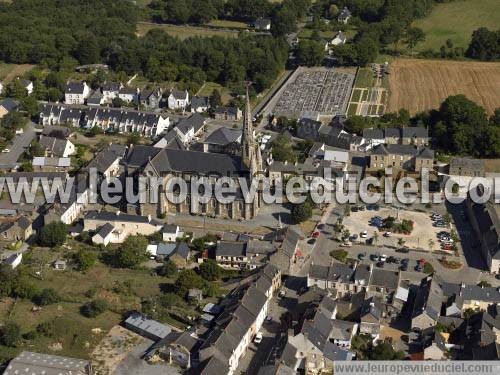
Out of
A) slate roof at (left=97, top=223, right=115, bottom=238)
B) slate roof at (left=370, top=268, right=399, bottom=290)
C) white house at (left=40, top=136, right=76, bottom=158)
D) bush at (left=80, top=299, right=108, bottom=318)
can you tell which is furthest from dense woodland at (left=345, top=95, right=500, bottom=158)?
bush at (left=80, top=299, right=108, bottom=318)

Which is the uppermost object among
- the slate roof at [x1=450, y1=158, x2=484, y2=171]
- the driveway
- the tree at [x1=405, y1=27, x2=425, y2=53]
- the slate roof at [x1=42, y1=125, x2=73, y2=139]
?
the tree at [x1=405, y1=27, x2=425, y2=53]

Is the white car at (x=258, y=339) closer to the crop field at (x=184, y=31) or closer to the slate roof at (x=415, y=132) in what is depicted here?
the slate roof at (x=415, y=132)

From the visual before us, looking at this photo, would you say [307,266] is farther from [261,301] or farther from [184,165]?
[184,165]

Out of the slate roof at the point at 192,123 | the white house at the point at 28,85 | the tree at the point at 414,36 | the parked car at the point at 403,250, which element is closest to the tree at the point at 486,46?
the tree at the point at 414,36

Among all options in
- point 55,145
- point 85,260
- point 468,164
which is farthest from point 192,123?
point 468,164

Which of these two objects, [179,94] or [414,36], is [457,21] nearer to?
[414,36]

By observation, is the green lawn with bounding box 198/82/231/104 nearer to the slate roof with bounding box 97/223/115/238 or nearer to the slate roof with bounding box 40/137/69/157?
the slate roof with bounding box 40/137/69/157

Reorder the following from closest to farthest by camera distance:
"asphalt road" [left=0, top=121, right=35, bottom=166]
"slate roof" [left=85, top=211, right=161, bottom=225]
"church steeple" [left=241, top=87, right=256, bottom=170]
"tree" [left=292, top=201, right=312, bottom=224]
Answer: "slate roof" [left=85, top=211, right=161, bottom=225]
"church steeple" [left=241, top=87, right=256, bottom=170]
"tree" [left=292, top=201, right=312, bottom=224]
"asphalt road" [left=0, top=121, right=35, bottom=166]

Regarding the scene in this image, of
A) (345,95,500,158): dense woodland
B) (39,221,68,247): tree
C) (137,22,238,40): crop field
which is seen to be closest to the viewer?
(39,221,68,247): tree
